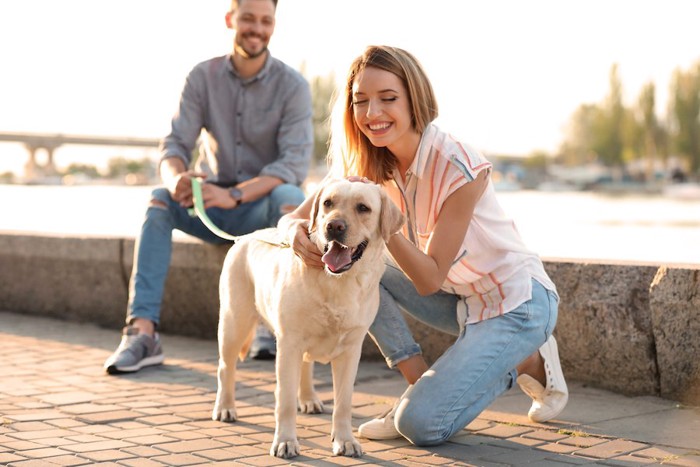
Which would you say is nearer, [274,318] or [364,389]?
[274,318]

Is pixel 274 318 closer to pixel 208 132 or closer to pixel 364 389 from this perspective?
pixel 364 389

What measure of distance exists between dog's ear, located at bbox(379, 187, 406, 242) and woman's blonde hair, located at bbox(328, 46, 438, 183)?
0.58 metres

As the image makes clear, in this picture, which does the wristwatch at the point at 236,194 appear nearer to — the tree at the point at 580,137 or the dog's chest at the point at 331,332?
the dog's chest at the point at 331,332

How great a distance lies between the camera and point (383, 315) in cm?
519

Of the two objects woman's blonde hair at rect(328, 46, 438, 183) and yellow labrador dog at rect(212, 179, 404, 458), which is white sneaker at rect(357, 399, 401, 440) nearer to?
yellow labrador dog at rect(212, 179, 404, 458)

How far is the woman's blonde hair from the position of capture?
470cm

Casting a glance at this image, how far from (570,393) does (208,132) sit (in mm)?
3228


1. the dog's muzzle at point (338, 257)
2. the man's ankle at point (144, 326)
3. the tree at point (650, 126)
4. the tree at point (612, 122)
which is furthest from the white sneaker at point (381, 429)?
the tree at point (612, 122)

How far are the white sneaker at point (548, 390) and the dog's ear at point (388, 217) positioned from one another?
1.22 meters

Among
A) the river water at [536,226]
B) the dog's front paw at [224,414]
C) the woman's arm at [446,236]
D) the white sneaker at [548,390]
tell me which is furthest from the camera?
the river water at [536,226]

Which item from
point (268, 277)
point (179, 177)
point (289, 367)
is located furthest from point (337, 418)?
point (179, 177)

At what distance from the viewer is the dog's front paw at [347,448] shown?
4.42 metres

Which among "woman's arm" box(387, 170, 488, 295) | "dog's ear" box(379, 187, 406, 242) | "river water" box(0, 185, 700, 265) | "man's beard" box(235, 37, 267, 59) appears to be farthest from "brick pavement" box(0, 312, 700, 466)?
"river water" box(0, 185, 700, 265)

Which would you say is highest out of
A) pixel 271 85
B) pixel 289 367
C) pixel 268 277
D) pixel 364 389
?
pixel 271 85
